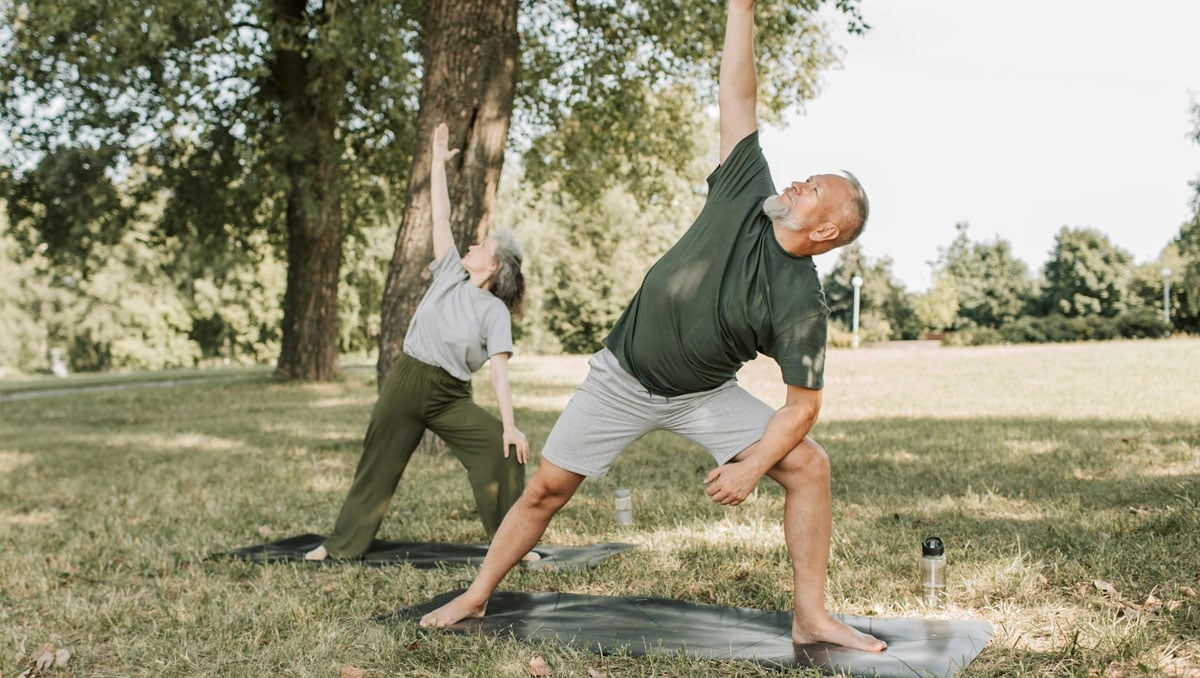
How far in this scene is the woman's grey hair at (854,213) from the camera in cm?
344

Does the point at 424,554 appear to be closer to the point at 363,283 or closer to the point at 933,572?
the point at 933,572

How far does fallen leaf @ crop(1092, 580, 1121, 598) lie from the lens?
417 cm

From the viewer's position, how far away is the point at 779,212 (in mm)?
3455

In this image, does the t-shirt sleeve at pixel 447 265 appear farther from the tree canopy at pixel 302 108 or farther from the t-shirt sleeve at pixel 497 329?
the tree canopy at pixel 302 108

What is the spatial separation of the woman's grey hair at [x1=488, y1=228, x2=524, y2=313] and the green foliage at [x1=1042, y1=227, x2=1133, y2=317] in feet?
199

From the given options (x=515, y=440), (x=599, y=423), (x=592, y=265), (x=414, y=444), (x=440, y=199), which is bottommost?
(x=414, y=444)

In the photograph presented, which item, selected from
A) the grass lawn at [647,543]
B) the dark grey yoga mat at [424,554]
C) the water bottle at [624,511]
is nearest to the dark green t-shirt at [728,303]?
the grass lawn at [647,543]

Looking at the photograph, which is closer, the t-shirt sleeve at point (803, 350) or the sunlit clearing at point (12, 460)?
the t-shirt sleeve at point (803, 350)

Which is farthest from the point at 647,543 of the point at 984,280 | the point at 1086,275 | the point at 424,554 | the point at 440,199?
the point at 984,280

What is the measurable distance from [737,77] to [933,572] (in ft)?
7.74

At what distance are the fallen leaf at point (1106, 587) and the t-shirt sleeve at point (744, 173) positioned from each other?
233 cm

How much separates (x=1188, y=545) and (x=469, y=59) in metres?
7.17

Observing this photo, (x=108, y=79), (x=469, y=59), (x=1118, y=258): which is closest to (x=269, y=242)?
(x=108, y=79)

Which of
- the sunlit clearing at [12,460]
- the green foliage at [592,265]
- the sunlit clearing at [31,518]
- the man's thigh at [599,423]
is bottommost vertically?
the sunlit clearing at [12,460]
